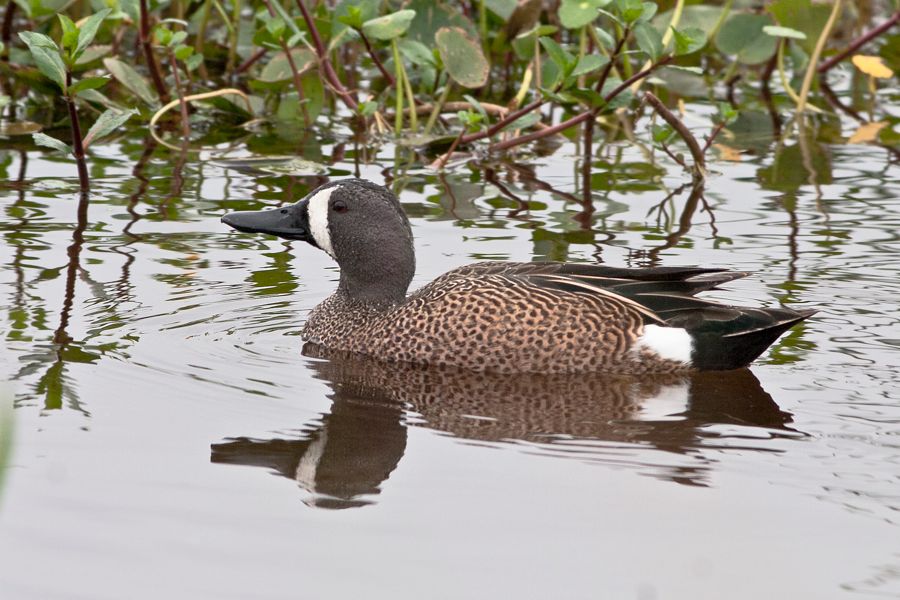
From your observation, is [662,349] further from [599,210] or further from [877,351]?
[599,210]

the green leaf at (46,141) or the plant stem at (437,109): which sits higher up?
the plant stem at (437,109)

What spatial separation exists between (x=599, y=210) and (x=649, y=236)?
0.69 meters

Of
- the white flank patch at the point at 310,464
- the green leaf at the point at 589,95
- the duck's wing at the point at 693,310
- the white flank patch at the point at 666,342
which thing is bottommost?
the white flank patch at the point at 310,464

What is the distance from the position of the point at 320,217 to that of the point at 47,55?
234 cm

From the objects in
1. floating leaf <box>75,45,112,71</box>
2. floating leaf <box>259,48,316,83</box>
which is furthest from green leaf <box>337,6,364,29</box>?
floating leaf <box>75,45,112,71</box>

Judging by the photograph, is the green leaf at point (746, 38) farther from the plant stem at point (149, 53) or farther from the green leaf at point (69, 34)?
the green leaf at point (69, 34)

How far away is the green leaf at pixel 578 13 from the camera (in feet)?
31.6

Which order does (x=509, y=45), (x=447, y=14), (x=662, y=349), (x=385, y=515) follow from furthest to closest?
(x=509, y=45)
(x=447, y=14)
(x=662, y=349)
(x=385, y=515)

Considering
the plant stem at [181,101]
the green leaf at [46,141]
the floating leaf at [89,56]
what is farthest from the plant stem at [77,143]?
the floating leaf at [89,56]

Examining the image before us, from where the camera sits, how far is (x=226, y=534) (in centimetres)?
445

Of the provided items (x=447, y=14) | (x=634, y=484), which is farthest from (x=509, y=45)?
(x=634, y=484)

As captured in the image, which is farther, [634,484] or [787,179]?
[787,179]

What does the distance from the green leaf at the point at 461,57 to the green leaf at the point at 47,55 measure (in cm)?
275

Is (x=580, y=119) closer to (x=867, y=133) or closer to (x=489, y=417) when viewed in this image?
(x=867, y=133)
